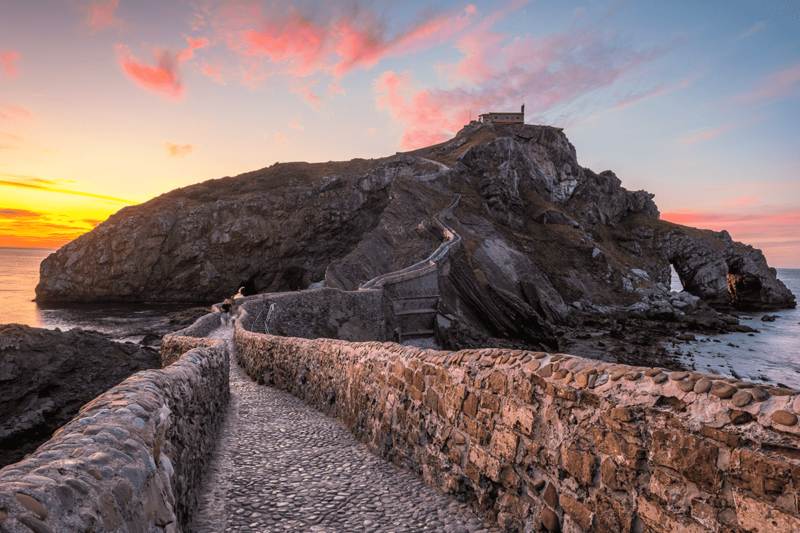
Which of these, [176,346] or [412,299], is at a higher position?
[176,346]

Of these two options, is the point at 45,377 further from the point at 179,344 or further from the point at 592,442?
the point at 592,442

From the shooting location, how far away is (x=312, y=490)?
5664 mm

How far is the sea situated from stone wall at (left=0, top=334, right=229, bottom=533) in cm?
3286

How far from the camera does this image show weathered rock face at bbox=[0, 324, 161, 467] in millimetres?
12430

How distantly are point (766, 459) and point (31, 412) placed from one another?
17740mm

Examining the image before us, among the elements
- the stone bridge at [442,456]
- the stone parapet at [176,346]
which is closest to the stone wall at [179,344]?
the stone parapet at [176,346]

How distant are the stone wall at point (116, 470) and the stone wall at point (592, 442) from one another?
314 centimetres

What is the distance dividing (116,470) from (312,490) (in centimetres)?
367

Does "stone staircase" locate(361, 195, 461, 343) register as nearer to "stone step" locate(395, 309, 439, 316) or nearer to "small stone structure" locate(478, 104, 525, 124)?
"stone step" locate(395, 309, 439, 316)

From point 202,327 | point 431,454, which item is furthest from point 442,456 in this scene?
point 202,327

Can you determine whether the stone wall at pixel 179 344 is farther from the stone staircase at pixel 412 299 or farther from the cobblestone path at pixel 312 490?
the stone staircase at pixel 412 299

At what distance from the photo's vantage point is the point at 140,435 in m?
3.19

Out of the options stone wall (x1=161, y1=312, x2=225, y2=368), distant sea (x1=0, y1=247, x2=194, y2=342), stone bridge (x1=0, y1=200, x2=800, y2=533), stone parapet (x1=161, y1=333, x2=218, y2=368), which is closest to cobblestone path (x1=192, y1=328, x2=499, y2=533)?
stone bridge (x1=0, y1=200, x2=800, y2=533)

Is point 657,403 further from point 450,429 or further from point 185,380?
point 185,380
